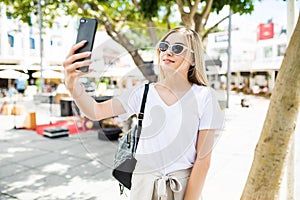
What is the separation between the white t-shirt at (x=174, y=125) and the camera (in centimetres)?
136

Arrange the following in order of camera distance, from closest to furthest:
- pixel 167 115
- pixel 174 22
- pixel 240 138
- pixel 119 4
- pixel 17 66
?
pixel 167 115 < pixel 17 66 < pixel 240 138 < pixel 119 4 < pixel 174 22

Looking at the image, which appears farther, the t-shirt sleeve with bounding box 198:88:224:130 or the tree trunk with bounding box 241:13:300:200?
the tree trunk with bounding box 241:13:300:200

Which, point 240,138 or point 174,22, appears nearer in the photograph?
point 240,138

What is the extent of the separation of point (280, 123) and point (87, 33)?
1536 millimetres

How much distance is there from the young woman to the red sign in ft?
80.6

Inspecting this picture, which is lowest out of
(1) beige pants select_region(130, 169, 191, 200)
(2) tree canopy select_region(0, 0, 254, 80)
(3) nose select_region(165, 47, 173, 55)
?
(1) beige pants select_region(130, 169, 191, 200)

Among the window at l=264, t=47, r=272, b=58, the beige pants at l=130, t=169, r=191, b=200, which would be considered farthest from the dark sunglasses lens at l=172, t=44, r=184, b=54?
the window at l=264, t=47, r=272, b=58

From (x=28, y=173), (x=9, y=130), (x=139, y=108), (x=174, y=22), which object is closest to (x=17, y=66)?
(x=139, y=108)

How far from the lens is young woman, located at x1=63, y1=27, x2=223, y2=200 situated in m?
1.37

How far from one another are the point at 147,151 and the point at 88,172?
368 centimetres

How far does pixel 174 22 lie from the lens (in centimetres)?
1170

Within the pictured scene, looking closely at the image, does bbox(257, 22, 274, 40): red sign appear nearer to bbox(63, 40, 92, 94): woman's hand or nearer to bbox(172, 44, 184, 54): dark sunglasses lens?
bbox(172, 44, 184, 54): dark sunglasses lens

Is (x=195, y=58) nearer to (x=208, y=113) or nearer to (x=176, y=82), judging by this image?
(x=176, y=82)

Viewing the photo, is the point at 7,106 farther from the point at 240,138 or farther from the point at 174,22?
the point at 240,138
